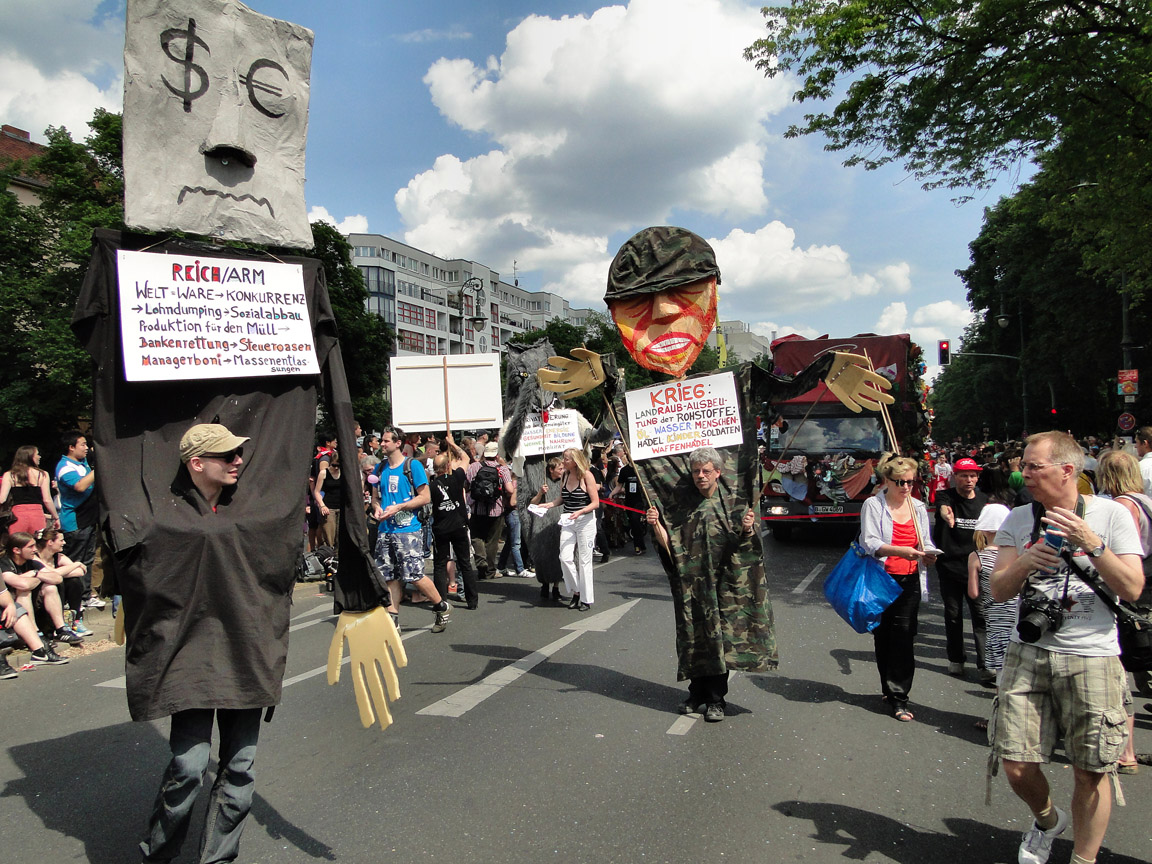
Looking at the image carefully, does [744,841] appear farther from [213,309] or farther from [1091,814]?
[213,309]

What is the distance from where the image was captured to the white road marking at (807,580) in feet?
32.8

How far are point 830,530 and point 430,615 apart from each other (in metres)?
10.1

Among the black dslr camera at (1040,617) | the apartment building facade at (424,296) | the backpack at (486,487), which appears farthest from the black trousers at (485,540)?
the apartment building facade at (424,296)

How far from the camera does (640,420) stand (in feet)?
18.3

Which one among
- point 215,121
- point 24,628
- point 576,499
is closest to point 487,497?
point 576,499

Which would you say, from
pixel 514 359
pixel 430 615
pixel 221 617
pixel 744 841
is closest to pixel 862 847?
pixel 744 841

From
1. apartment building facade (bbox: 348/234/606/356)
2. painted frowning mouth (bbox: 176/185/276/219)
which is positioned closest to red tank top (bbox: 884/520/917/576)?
painted frowning mouth (bbox: 176/185/276/219)

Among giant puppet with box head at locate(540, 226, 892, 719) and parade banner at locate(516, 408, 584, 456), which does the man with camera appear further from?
parade banner at locate(516, 408, 584, 456)

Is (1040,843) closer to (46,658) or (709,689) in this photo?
(709,689)

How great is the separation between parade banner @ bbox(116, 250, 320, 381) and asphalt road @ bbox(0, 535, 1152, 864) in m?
2.06

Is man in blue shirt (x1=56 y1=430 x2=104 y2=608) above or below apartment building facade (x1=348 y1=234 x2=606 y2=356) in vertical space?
below

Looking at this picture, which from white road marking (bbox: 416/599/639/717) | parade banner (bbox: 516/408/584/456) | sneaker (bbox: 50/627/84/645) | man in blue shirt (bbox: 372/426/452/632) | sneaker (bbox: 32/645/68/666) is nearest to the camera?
white road marking (bbox: 416/599/639/717)

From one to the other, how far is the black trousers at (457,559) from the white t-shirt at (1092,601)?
6681mm

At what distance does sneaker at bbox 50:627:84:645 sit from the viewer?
291 inches
